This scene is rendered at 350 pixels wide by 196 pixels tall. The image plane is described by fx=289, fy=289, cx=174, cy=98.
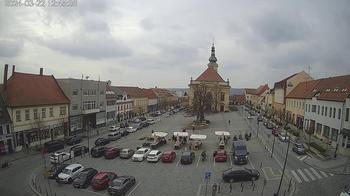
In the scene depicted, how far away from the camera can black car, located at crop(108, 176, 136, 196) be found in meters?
21.5

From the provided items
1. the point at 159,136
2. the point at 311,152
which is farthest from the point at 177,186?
the point at 311,152

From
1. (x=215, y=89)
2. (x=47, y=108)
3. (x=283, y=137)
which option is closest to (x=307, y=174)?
(x=283, y=137)

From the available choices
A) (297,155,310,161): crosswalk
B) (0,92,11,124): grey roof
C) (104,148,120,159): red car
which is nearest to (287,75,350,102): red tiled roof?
(297,155,310,161): crosswalk

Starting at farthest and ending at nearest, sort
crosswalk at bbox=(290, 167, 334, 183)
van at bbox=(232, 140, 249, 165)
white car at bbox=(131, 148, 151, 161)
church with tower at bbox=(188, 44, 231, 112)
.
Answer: church with tower at bbox=(188, 44, 231, 112), white car at bbox=(131, 148, 151, 161), van at bbox=(232, 140, 249, 165), crosswalk at bbox=(290, 167, 334, 183)

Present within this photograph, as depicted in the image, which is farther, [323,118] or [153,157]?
[323,118]

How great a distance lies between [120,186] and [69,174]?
5792 millimetres

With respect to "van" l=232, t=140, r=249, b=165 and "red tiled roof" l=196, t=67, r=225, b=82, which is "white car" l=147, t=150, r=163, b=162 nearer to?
"van" l=232, t=140, r=249, b=165

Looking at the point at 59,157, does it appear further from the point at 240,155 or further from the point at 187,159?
the point at 240,155

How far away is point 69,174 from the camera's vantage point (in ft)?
81.6

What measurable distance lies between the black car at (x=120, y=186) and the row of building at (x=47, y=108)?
19740mm

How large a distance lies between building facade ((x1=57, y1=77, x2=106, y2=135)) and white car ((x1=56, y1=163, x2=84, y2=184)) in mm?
24091

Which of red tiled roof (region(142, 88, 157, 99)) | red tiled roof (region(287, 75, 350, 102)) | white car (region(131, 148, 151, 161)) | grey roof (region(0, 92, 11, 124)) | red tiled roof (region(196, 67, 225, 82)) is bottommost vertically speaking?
white car (region(131, 148, 151, 161))

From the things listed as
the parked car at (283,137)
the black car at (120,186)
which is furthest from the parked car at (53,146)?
the parked car at (283,137)

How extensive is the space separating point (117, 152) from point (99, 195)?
12.2 m
